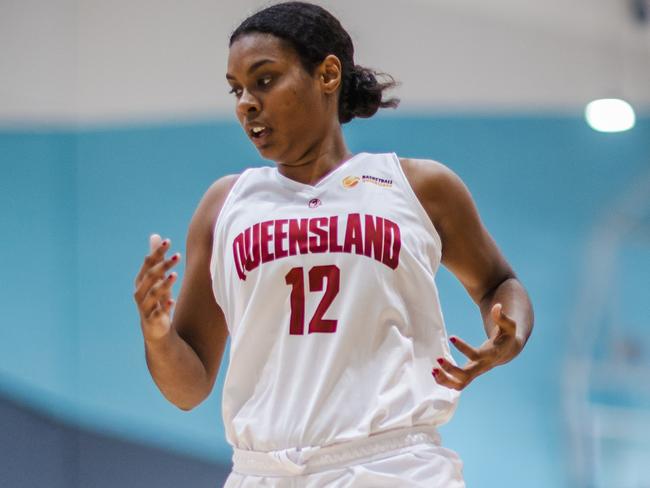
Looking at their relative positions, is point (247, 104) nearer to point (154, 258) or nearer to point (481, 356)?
point (154, 258)

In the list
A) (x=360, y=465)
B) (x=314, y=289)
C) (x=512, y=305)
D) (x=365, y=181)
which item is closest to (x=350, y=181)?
(x=365, y=181)

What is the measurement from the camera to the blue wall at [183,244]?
3.82 metres

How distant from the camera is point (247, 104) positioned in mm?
1948

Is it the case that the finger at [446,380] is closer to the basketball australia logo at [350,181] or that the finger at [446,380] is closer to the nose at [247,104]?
the basketball australia logo at [350,181]

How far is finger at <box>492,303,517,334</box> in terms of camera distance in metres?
1.75

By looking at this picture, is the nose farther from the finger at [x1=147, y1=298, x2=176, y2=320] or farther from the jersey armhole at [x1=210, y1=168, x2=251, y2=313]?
the finger at [x1=147, y1=298, x2=176, y2=320]

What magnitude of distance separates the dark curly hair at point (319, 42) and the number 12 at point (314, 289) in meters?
0.40

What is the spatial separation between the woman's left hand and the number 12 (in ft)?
0.68

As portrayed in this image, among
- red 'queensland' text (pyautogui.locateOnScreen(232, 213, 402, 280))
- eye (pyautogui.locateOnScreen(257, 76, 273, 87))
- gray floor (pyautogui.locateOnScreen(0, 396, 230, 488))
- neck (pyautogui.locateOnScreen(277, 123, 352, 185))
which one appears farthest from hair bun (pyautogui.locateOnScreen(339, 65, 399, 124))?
gray floor (pyautogui.locateOnScreen(0, 396, 230, 488))

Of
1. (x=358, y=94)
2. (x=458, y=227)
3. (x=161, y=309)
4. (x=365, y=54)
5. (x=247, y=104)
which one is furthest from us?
(x=365, y=54)

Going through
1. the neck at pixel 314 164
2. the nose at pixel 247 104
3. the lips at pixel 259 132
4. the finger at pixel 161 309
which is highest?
the nose at pixel 247 104

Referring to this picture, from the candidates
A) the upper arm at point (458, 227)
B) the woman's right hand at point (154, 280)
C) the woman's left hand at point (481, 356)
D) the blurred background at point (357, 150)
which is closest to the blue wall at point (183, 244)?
the blurred background at point (357, 150)

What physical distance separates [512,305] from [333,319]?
1.17 ft

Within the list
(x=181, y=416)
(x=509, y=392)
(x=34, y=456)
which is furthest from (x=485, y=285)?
(x=34, y=456)
